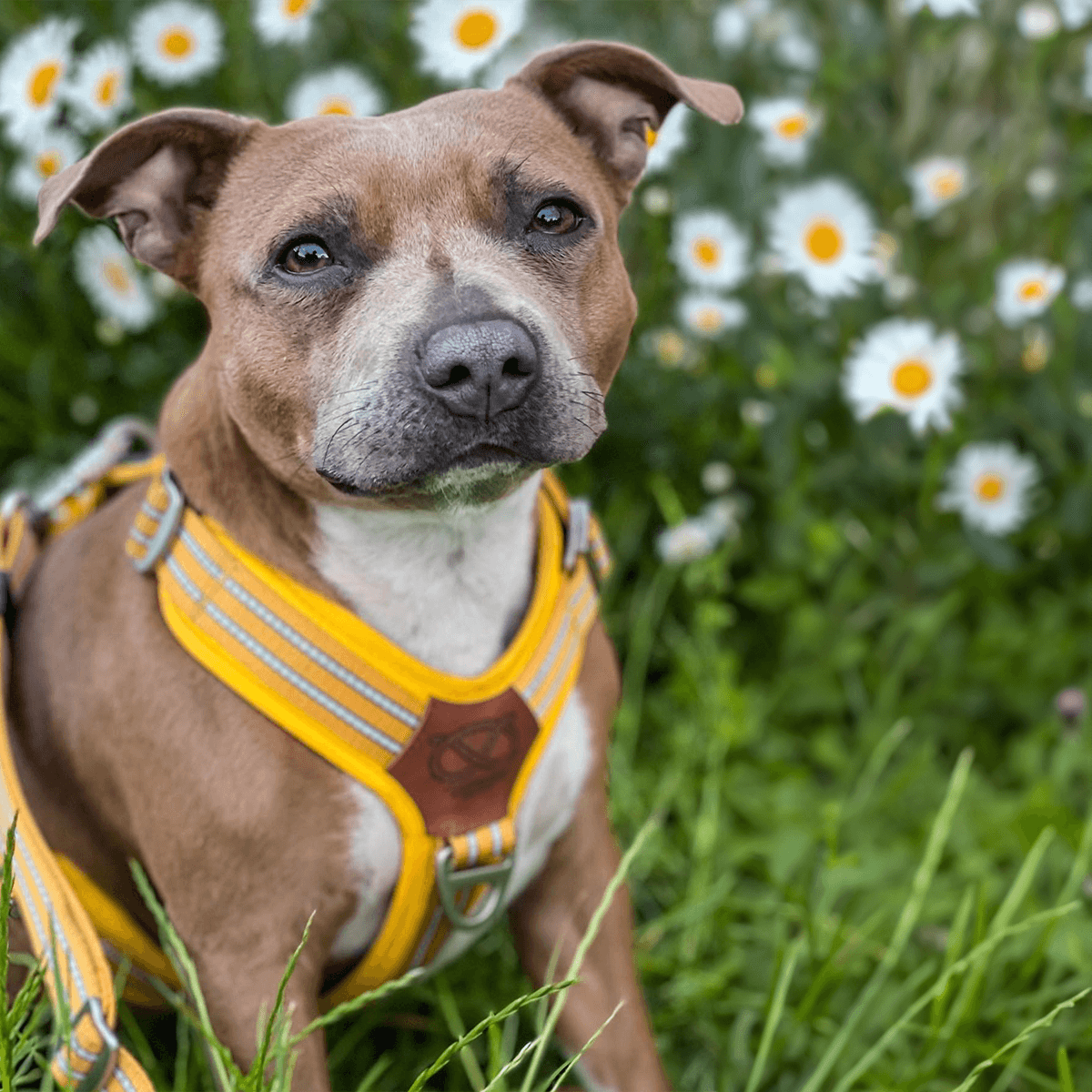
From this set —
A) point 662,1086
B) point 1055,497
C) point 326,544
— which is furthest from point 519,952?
point 1055,497

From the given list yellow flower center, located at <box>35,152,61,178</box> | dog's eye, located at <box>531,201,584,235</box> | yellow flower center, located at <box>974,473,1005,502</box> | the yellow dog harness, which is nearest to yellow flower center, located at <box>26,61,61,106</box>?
yellow flower center, located at <box>35,152,61,178</box>

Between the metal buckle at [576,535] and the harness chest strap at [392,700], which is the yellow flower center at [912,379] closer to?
the metal buckle at [576,535]

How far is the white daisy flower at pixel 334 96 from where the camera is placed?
10.5 feet

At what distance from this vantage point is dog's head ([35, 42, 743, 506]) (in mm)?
1840

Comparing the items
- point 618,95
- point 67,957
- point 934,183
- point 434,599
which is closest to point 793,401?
point 934,183

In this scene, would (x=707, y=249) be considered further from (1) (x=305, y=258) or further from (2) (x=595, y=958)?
(2) (x=595, y=958)

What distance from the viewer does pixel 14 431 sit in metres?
3.87

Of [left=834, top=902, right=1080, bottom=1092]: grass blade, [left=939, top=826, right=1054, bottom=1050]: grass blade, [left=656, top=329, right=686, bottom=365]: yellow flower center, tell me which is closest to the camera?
[left=834, top=902, right=1080, bottom=1092]: grass blade

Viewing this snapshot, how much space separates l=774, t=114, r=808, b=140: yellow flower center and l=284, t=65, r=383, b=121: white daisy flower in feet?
3.49

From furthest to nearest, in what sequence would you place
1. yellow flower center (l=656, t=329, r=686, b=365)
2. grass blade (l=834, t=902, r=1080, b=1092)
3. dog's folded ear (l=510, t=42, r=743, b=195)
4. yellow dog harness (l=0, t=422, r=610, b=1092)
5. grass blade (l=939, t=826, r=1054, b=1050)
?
yellow flower center (l=656, t=329, r=686, b=365), grass blade (l=939, t=826, r=1054, b=1050), grass blade (l=834, t=902, r=1080, b=1092), dog's folded ear (l=510, t=42, r=743, b=195), yellow dog harness (l=0, t=422, r=610, b=1092)

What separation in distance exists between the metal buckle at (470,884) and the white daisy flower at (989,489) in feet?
6.18

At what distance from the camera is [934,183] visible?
348cm

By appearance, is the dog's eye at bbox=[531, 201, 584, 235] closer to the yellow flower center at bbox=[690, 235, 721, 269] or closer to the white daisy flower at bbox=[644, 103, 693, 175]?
the white daisy flower at bbox=[644, 103, 693, 175]

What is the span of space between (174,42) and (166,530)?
1.68 meters
